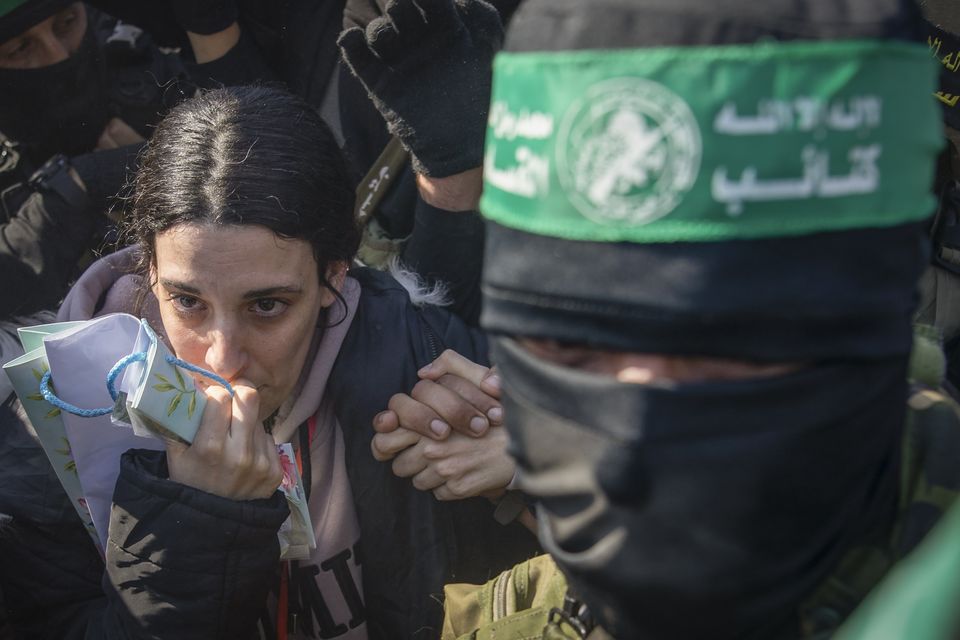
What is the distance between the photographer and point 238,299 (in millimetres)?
2113

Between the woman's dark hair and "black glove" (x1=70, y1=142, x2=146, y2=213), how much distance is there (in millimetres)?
991

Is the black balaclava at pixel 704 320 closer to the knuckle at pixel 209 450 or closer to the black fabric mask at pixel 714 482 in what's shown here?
the black fabric mask at pixel 714 482

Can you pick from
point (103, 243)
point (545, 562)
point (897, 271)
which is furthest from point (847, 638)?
point (103, 243)

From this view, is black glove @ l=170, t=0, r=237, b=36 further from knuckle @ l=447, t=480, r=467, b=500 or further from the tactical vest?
the tactical vest

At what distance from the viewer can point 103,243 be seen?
3.31 metres

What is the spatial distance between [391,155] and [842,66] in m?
2.18

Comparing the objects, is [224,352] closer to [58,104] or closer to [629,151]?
[629,151]

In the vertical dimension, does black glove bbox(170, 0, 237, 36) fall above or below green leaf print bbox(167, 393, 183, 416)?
above

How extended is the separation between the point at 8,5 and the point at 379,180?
5.02ft

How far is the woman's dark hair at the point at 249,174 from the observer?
216 cm

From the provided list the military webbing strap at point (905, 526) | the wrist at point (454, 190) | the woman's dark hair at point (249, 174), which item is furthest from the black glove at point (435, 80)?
the military webbing strap at point (905, 526)

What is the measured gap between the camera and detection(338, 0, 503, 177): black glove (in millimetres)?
2506

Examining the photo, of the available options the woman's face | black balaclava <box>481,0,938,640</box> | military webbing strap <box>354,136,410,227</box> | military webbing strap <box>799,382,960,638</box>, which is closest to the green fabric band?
military webbing strap <box>354,136,410,227</box>

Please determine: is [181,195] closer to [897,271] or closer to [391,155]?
[391,155]
